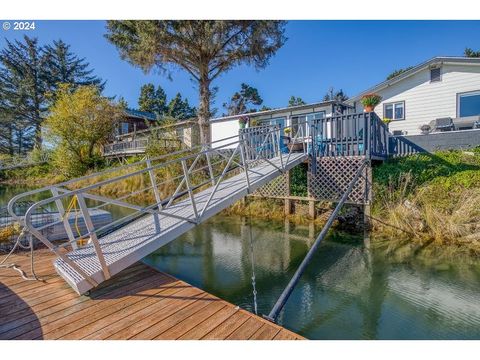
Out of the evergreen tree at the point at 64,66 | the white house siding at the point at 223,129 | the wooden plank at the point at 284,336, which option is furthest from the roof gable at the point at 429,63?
the evergreen tree at the point at 64,66

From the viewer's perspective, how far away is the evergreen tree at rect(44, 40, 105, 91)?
88.9 feet

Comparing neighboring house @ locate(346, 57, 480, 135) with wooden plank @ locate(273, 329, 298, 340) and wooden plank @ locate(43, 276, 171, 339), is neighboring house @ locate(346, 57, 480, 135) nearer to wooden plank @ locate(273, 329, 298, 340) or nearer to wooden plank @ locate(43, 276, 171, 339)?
wooden plank @ locate(273, 329, 298, 340)

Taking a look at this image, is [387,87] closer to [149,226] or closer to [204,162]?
[204,162]

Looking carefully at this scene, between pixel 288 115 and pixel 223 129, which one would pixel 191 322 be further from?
pixel 223 129

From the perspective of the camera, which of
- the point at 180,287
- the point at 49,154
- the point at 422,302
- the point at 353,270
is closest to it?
the point at 180,287

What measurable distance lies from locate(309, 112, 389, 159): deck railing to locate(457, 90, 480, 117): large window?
190 inches

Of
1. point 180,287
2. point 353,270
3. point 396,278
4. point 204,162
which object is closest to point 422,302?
point 396,278

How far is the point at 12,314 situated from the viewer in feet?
8.13

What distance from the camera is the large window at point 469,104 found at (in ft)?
30.0

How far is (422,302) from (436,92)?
964 cm

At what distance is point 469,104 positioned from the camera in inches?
366

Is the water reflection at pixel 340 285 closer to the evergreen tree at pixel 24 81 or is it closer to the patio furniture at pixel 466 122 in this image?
the patio furniture at pixel 466 122

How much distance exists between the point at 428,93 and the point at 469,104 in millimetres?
1355

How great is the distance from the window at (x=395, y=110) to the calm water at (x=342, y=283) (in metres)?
7.66
